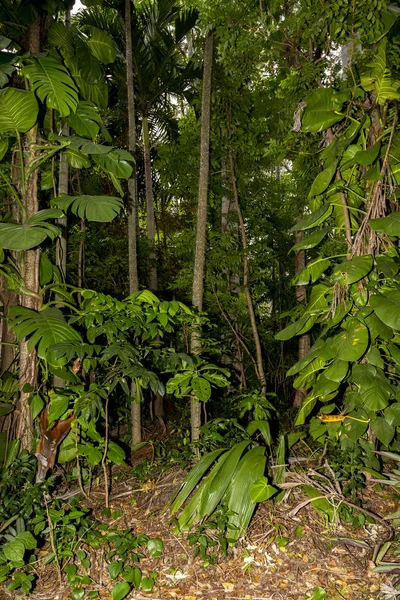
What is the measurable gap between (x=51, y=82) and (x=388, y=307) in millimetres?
1924

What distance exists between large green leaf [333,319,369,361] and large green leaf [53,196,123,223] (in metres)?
1.25

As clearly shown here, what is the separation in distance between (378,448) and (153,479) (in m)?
1.31

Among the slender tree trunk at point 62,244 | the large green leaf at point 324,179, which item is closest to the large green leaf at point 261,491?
the slender tree trunk at point 62,244

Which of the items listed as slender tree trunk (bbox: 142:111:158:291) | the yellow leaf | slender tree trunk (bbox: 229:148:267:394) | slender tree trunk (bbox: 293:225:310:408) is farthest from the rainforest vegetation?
slender tree trunk (bbox: 142:111:158:291)

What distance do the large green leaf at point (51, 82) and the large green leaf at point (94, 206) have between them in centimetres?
44

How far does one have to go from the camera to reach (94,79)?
2.63 m

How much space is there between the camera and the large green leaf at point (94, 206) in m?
2.24

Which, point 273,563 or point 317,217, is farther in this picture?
point 317,217

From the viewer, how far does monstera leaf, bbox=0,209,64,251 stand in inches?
73.9

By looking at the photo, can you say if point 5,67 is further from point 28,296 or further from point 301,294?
point 301,294

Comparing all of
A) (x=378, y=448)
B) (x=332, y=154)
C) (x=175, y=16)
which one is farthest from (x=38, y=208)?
(x=175, y=16)

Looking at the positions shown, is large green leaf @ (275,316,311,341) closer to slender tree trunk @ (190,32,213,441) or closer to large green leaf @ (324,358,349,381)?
large green leaf @ (324,358,349,381)

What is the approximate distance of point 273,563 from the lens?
1959 millimetres

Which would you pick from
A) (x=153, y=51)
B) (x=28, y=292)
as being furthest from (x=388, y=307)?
(x=153, y=51)
